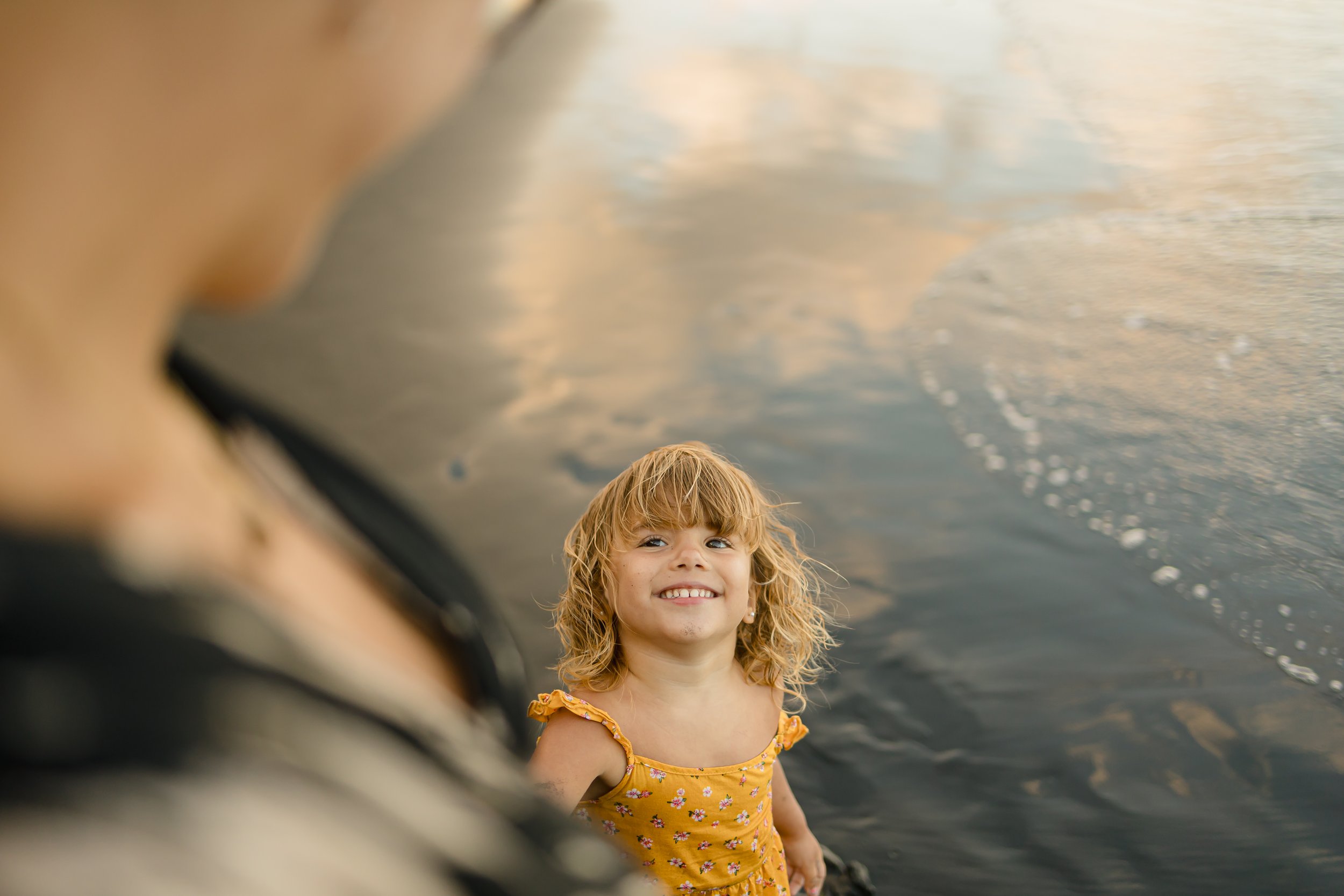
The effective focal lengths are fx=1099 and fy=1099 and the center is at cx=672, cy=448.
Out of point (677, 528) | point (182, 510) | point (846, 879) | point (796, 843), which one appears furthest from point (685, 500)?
point (182, 510)

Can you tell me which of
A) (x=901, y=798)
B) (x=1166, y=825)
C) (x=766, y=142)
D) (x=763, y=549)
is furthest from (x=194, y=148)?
(x=766, y=142)

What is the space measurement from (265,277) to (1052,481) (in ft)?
8.37

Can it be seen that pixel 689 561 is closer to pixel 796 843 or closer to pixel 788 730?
pixel 788 730

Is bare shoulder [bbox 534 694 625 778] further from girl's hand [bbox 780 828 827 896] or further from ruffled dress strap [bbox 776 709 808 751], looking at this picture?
girl's hand [bbox 780 828 827 896]

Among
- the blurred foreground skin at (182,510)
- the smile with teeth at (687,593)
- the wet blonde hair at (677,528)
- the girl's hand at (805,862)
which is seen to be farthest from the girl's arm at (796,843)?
the blurred foreground skin at (182,510)

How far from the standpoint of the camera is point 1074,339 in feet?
10.7

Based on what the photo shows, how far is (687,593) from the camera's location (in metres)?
1.28

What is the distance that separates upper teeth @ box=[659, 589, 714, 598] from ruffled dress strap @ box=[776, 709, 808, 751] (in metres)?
0.26

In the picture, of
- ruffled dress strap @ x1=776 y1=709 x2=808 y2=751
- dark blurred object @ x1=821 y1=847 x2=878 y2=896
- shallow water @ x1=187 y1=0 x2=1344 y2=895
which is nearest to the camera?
ruffled dress strap @ x1=776 y1=709 x2=808 y2=751

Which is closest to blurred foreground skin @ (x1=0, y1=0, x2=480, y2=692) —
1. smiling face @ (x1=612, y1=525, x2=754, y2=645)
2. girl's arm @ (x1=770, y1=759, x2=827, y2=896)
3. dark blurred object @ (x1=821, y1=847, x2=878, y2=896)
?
smiling face @ (x1=612, y1=525, x2=754, y2=645)

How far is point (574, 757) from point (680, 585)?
0.23m

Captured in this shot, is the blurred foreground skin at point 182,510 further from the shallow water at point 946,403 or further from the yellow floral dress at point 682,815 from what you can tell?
the yellow floral dress at point 682,815

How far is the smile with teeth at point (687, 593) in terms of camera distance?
1280mm

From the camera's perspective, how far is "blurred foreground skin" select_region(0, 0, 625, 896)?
0.19 meters
